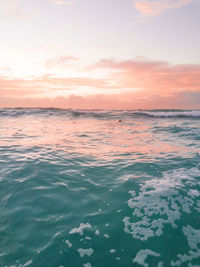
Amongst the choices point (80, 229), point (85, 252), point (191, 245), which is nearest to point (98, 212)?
point (80, 229)

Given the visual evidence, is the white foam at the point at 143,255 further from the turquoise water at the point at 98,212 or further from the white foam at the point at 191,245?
the white foam at the point at 191,245

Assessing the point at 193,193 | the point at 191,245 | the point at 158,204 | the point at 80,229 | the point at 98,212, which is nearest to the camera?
the point at 191,245

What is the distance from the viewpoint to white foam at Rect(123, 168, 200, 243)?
3634 millimetres

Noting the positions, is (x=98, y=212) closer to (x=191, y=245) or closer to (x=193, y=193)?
(x=191, y=245)

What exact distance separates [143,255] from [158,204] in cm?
168

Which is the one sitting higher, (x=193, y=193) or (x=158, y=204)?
(x=193, y=193)

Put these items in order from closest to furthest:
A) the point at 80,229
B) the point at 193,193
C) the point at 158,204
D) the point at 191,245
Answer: the point at 191,245 → the point at 80,229 → the point at 158,204 → the point at 193,193

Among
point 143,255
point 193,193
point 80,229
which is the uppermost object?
point 193,193

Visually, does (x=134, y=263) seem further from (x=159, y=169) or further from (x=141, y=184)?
(x=159, y=169)

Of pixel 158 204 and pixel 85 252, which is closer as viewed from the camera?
pixel 85 252

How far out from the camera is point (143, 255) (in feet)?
9.78

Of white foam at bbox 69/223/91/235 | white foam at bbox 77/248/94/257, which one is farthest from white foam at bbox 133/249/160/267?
white foam at bbox 69/223/91/235

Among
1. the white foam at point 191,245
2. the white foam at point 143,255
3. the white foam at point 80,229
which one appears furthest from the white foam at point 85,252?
the white foam at point 191,245

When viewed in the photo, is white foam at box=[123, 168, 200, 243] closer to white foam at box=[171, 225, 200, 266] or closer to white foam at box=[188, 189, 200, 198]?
white foam at box=[188, 189, 200, 198]
